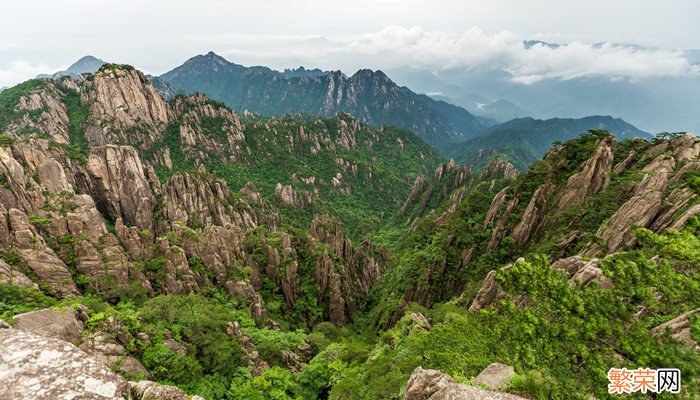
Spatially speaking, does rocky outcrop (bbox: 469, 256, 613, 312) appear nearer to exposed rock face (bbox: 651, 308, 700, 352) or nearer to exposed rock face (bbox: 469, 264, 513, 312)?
exposed rock face (bbox: 469, 264, 513, 312)

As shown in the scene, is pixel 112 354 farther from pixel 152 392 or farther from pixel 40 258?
pixel 40 258

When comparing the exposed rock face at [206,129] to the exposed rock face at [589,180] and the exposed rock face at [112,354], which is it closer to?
the exposed rock face at [112,354]

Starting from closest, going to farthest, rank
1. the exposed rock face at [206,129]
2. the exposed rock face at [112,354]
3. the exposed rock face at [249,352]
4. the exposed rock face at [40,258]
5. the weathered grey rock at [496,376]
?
the weathered grey rock at [496,376]
the exposed rock face at [112,354]
the exposed rock face at [249,352]
the exposed rock face at [40,258]
the exposed rock face at [206,129]

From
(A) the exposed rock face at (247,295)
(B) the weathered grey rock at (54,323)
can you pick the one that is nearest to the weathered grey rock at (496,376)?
(B) the weathered grey rock at (54,323)

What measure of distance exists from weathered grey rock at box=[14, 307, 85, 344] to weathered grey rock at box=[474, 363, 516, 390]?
66.3ft

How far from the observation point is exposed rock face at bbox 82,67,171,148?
381 feet

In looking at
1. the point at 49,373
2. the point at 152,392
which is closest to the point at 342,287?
the point at 152,392

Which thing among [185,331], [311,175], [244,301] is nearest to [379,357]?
[185,331]

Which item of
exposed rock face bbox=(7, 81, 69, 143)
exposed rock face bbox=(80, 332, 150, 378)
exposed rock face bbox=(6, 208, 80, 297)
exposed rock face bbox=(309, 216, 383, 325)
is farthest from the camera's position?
exposed rock face bbox=(7, 81, 69, 143)

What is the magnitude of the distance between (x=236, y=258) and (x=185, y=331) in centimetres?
2745

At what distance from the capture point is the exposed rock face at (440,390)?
8148 millimetres

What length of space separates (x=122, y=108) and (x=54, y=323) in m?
138

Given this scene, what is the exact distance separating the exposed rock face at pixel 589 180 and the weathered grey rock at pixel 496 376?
3477 centimetres


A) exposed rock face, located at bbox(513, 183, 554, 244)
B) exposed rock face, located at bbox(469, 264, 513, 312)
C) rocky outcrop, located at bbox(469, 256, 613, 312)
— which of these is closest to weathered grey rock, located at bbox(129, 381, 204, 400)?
rocky outcrop, located at bbox(469, 256, 613, 312)
